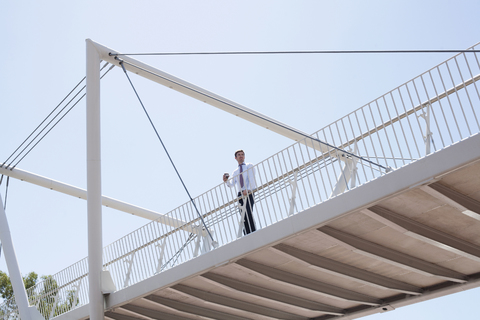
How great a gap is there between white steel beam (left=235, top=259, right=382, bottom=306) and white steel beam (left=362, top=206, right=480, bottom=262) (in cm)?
387

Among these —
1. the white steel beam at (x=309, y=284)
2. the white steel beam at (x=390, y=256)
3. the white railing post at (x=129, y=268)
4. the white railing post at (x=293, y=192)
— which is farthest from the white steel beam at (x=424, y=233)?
the white railing post at (x=129, y=268)

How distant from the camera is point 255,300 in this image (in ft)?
57.7

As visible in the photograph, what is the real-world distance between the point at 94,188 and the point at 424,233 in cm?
1018

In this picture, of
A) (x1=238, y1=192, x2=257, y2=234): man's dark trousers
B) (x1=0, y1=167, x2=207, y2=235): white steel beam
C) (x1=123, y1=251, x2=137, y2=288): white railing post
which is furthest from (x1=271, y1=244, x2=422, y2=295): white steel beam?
(x1=0, y1=167, x2=207, y2=235): white steel beam

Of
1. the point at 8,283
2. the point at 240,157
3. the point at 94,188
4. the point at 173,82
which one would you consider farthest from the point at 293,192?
the point at 8,283

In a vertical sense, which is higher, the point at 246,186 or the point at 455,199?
the point at 246,186

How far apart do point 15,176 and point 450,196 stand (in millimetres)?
20209

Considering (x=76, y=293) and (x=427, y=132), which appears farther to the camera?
(x=76, y=293)

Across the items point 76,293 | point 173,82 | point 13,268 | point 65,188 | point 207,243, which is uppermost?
point 65,188

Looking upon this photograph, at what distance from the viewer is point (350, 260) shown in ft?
47.7

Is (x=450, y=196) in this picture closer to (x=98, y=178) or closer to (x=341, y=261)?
(x=341, y=261)

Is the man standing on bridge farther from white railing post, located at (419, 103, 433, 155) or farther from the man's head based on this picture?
white railing post, located at (419, 103, 433, 155)

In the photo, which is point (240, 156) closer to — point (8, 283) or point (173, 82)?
point (173, 82)

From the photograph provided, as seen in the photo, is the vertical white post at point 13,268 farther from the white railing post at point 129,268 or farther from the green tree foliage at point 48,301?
the white railing post at point 129,268
